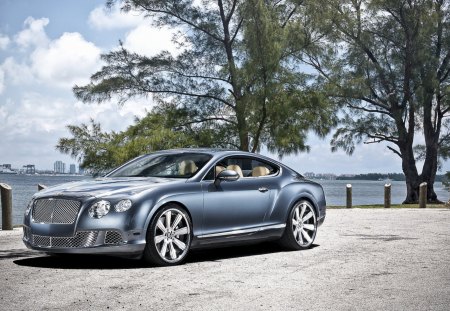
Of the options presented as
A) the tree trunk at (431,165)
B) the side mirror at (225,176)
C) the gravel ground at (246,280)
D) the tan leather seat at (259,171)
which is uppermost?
the tree trunk at (431,165)

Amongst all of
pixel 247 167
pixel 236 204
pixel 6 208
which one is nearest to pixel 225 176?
pixel 236 204

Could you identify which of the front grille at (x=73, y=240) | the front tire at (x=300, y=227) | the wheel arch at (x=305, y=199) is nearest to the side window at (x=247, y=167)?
the wheel arch at (x=305, y=199)

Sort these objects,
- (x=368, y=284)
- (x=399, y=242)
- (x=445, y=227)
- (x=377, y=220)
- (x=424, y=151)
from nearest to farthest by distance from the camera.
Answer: (x=368, y=284), (x=399, y=242), (x=445, y=227), (x=377, y=220), (x=424, y=151)

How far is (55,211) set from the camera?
31.1 ft

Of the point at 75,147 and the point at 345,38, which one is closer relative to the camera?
the point at 75,147

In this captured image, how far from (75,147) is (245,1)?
31.1ft

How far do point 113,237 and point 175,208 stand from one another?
0.91 m

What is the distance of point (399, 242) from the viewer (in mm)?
13234

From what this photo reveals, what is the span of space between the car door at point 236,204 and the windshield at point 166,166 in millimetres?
376

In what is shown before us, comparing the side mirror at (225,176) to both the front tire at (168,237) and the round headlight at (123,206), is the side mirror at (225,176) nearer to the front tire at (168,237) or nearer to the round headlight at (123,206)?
the front tire at (168,237)

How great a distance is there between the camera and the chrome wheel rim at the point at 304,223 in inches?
460

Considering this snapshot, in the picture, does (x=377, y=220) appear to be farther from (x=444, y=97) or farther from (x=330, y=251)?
(x=444, y=97)

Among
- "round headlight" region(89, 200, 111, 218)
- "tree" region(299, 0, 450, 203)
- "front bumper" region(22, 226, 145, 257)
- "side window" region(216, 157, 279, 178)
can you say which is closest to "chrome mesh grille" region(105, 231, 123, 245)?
"front bumper" region(22, 226, 145, 257)

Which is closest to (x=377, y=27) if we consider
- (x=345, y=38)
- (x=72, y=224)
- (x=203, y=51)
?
(x=345, y=38)
